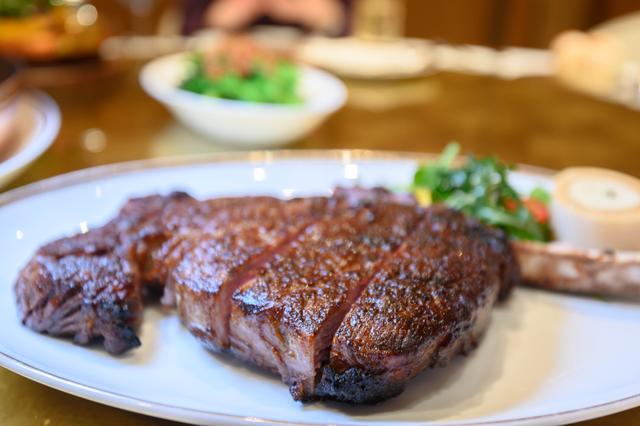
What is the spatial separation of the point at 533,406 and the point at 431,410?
0.29 meters

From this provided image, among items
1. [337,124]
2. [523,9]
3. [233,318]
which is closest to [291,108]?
[337,124]

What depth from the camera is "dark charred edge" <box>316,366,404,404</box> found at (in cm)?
181

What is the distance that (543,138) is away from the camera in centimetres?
413

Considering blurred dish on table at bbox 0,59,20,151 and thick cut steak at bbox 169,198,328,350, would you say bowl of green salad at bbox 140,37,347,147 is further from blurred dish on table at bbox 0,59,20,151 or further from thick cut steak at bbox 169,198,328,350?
thick cut steak at bbox 169,198,328,350

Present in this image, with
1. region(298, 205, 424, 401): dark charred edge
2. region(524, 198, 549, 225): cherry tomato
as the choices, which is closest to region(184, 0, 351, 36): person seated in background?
region(524, 198, 549, 225): cherry tomato

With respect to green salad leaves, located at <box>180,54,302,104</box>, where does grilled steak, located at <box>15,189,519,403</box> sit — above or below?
above

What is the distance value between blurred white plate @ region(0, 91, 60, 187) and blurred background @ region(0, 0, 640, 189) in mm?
10

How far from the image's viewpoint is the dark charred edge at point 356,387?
71.2 inches

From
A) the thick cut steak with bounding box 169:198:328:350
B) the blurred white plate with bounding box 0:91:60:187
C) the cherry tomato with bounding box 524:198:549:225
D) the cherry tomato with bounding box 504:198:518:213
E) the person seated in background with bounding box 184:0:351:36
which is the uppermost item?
the thick cut steak with bounding box 169:198:328:350

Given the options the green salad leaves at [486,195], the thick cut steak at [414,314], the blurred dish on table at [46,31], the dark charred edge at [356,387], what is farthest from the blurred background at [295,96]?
the dark charred edge at [356,387]

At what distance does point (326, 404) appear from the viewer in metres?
1.89

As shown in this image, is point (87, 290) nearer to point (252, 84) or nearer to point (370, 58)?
point (252, 84)

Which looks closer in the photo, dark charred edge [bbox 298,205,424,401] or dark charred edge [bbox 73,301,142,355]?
dark charred edge [bbox 298,205,424,401]

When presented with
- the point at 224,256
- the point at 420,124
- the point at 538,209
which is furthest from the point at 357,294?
the point at 420,124
